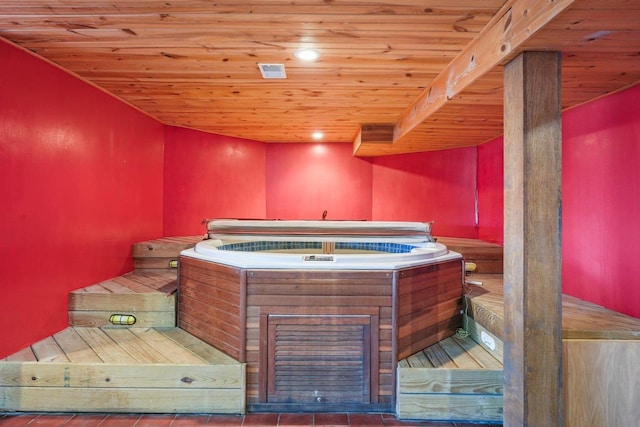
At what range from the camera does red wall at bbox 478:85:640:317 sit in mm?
1983

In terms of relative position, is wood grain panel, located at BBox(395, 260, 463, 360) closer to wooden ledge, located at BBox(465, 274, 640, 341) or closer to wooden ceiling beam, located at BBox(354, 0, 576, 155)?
wooden ledge, located at BBox(465, 274, 640, 341)

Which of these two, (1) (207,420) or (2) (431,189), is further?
(2) (431,189)

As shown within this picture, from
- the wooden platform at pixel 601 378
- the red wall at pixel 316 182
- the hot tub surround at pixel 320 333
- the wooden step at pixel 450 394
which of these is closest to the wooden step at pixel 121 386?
the hot tub surround at pixel 320 333

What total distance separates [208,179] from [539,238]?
353 centimetres

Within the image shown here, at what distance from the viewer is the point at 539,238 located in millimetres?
1504

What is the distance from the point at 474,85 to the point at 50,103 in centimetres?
261

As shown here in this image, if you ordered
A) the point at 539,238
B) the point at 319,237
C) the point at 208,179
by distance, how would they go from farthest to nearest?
1. the point at 208,179
2. the point at 319,237
3. the point at 539,238

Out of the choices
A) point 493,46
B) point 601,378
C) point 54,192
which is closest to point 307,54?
point 493,46

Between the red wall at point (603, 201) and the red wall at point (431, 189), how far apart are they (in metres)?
1.67

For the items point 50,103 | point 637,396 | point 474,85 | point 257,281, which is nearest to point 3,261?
point 50,103

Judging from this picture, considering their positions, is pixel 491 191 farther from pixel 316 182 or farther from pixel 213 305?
pixel 213 305

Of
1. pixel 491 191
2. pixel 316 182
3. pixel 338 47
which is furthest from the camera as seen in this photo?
pixel 316 182

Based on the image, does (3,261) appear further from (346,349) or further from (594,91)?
(594,91)

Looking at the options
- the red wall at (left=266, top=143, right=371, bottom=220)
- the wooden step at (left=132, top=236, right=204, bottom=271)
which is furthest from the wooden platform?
the red wall at (left=266, top=143, right=371, bottom=220)
